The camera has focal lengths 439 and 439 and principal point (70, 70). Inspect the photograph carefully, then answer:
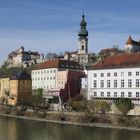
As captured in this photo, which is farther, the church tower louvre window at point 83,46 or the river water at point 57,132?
the church tower louvre window at point 83,46

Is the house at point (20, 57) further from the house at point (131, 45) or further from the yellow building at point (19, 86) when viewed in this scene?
the yellow building at point (19, 86)

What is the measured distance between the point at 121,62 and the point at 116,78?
2443mm

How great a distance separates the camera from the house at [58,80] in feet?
225

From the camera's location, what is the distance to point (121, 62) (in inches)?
2365

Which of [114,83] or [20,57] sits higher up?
[20,57]

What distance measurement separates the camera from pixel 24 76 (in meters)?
83.6

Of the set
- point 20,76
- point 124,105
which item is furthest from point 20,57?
point 124,105

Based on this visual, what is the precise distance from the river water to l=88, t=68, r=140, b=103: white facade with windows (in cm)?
1062

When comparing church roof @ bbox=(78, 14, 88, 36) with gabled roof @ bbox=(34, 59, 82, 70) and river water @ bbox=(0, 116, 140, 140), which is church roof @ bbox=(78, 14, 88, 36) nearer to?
gabled roof @ bbox=(34, 59, 82, 70)

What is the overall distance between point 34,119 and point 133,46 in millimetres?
56415

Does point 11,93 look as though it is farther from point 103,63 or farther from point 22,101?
point 103,63

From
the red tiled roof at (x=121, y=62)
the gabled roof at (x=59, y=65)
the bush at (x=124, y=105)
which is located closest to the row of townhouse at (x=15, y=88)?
the gabled roof at (x=59, y=65)

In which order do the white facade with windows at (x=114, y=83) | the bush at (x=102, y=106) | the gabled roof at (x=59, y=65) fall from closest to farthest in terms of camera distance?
1. the bush at (x=102, y=106)
2. the white facade with windows at (x=114, y=83)
3. the gabled roof at (x=59, y=65)

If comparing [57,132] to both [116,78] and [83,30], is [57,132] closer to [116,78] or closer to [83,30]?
[116,78]
